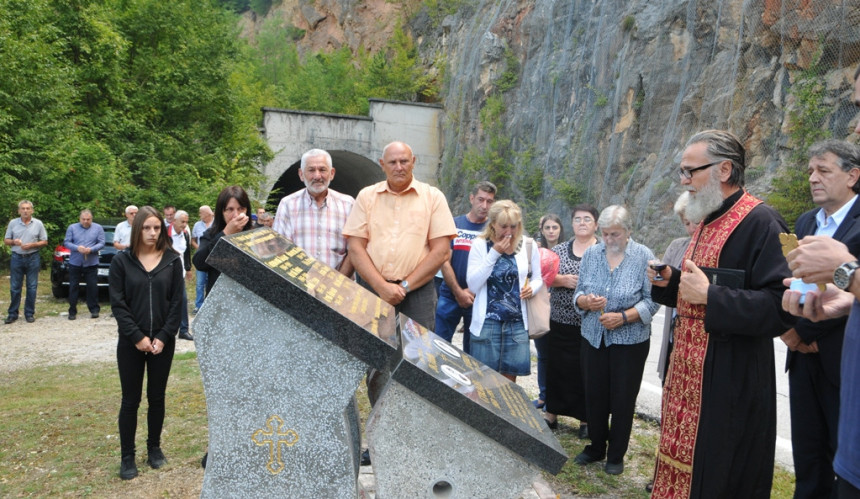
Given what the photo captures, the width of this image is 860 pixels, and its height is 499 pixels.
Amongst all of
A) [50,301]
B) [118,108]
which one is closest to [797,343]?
[50,301]

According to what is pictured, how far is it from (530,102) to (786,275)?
20.2 meters

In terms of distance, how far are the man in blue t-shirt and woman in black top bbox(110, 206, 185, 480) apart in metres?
2.28

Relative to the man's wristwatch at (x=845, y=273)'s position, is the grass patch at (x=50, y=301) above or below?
below

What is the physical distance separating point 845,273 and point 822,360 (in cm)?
199

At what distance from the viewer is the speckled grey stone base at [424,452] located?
9.37 feet

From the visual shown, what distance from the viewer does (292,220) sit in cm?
512

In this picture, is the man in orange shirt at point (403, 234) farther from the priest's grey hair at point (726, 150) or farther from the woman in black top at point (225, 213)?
the priest's grey hair at point (726, 150)

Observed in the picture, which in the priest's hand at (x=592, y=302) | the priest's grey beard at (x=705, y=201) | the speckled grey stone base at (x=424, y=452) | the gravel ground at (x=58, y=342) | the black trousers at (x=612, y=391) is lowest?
the gravel ground at (x=58, y=342)

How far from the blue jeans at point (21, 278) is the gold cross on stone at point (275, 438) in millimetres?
10026

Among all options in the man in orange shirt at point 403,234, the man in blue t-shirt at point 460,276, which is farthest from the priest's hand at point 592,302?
the man in orange shirt at point 403,234

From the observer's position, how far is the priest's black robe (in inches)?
127

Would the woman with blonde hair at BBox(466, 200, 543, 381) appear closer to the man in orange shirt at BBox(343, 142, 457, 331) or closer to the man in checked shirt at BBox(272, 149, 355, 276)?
the man in orange shirt at BBox(343, 142, 457, 331)

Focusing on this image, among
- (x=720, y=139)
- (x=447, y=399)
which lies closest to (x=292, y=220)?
(x=447, y=399)

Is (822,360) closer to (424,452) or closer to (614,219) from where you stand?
(614,219)
